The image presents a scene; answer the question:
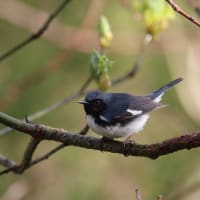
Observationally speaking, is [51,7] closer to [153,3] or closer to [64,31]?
[64,31]

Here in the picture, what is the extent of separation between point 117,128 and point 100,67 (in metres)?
0.39

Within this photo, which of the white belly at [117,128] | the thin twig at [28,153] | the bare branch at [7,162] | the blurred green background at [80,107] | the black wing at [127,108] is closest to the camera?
the thin twig at [28,153]

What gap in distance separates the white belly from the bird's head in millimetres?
120

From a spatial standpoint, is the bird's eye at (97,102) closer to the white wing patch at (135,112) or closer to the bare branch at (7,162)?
the white wing patch at (135,112)

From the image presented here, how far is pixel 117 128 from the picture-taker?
2.95 metres

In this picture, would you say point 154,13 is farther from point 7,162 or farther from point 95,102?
point 7,162

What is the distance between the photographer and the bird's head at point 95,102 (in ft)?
10.3

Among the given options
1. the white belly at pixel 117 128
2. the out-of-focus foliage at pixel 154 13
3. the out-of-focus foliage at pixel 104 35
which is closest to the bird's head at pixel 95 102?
the white belly at pixel 117 128

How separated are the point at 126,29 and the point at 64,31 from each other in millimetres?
1045

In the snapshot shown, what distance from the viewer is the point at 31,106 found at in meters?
5.07

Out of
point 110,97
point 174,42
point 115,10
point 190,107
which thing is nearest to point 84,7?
point 115,10

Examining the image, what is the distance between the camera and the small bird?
2926 mm

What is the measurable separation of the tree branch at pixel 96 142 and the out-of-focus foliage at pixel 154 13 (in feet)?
3.12

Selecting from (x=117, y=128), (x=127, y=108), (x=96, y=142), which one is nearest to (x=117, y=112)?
(x=127, y=108)
